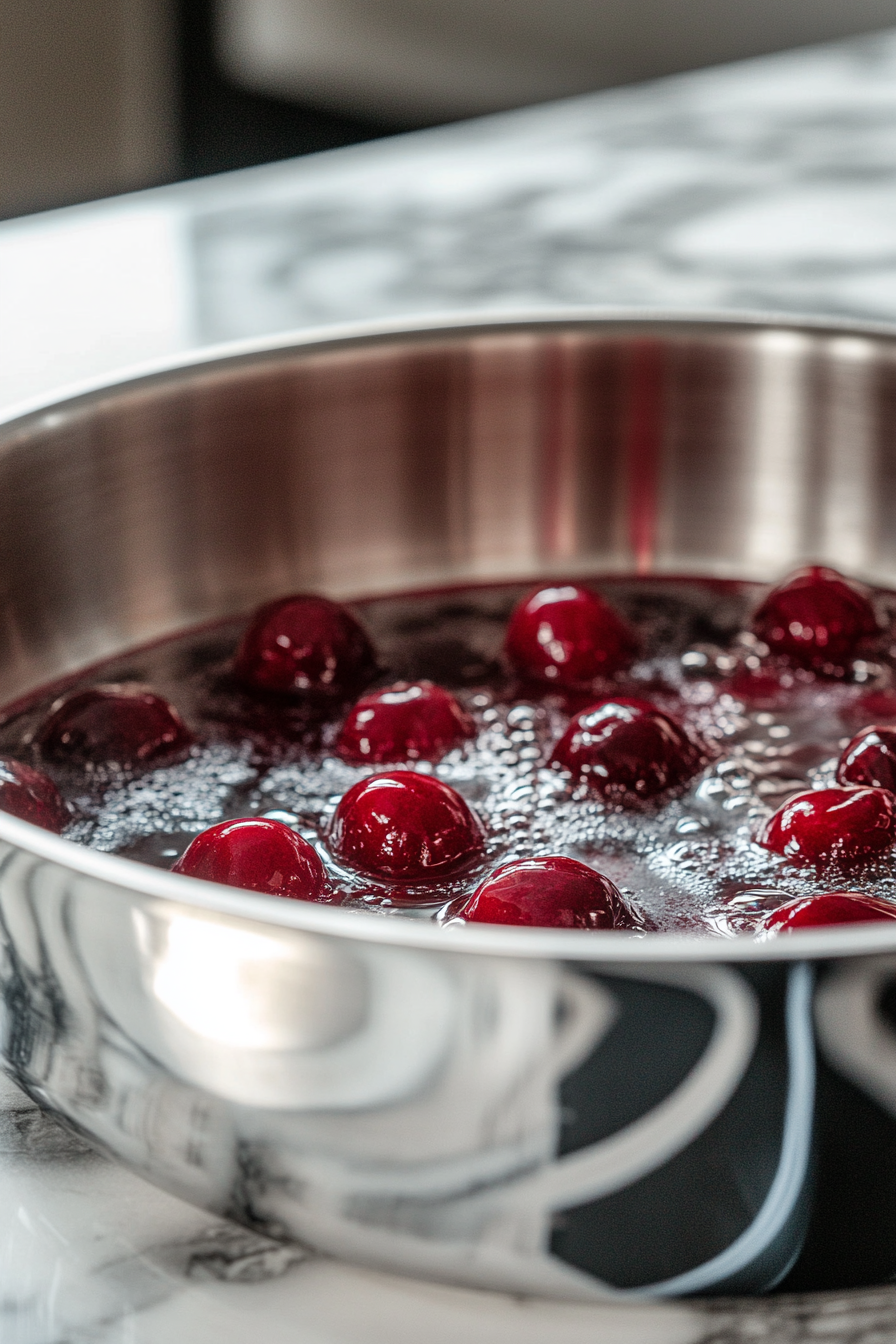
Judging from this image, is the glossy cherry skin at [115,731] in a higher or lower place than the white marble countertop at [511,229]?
lower

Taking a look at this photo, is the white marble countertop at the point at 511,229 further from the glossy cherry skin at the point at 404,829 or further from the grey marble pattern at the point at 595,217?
the glossy cherry skin at the point at 404,829

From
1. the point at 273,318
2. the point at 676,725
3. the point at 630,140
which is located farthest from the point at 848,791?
the point at 630,140

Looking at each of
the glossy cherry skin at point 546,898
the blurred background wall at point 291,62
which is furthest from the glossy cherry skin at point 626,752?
the blurred background wall at point 291,62

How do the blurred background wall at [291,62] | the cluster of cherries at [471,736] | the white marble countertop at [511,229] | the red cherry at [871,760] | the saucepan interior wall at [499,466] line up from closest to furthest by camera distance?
the cluster of cherries at [471,736] → the red cherry at [871,760] → the saucepan interior wall at [499,466] → the white marble countertop at [511,229] → the blurred background wall at [291,62]

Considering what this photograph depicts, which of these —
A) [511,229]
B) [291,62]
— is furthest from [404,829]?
[291,62]


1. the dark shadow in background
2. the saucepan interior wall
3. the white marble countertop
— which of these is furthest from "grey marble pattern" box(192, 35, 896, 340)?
the dark shadow in background

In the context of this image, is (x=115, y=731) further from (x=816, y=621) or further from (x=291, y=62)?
(x=291, y=62)
